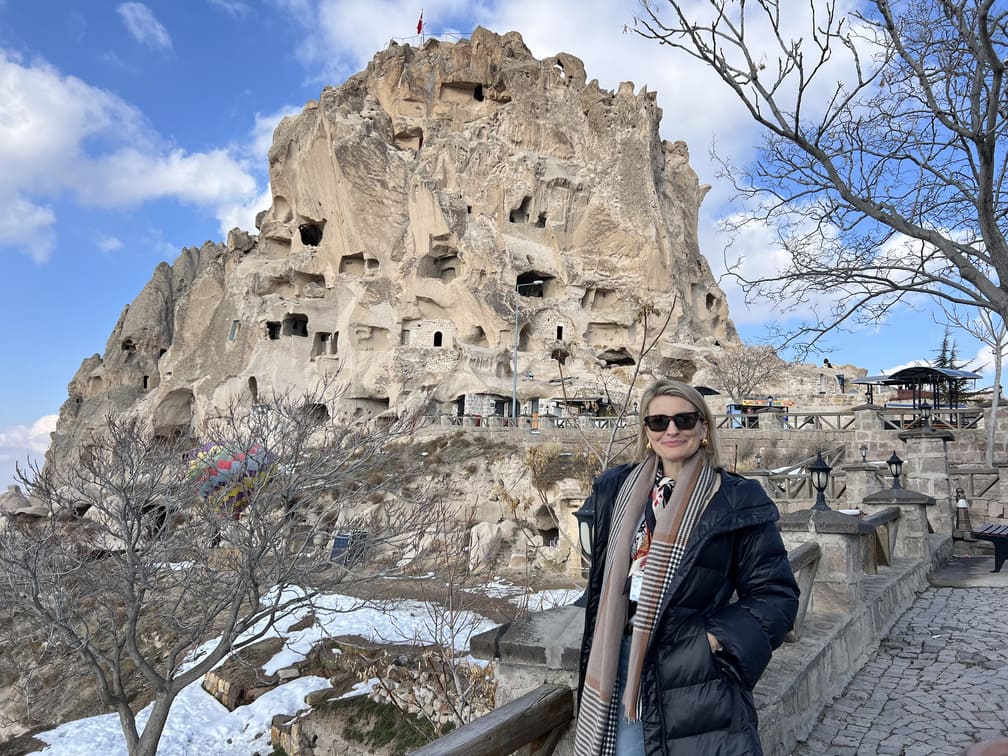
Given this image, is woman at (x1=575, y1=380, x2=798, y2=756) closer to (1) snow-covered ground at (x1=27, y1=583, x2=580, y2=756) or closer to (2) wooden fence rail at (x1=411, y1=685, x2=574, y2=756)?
(2) wooden fence rail at (x1=411, y1=685, x2=574, y2=756)

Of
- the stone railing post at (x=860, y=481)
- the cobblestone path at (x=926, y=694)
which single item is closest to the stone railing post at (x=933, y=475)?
the stone railing post at (x=860, y=481)

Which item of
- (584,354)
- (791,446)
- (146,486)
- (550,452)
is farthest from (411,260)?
(146,486)

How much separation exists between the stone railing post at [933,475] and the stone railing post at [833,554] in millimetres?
6246

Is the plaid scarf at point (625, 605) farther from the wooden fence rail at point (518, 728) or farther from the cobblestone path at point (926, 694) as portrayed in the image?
the cobblestone path at point (926, 694)

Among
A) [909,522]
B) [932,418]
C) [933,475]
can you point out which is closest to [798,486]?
[933,475]

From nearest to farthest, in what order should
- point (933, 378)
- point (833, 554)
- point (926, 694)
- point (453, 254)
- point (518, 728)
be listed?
point (518, 728)
point (926, 694)
point (833, 554)
point (933, 378)
point (453, 254)

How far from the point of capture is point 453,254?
37.2 m

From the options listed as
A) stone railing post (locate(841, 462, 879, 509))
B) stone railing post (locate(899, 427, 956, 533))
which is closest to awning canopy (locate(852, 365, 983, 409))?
stone railing post (locate(841, 462, 879, 509))

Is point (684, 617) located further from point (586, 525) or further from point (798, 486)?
point (798, 486)

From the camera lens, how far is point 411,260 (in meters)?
36.6

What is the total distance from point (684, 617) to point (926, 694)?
136 inches

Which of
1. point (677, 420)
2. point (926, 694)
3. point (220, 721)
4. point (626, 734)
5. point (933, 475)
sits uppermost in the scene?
point (677, 420)

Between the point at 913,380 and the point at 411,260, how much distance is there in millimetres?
25308

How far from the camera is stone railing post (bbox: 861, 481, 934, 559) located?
7629mm
